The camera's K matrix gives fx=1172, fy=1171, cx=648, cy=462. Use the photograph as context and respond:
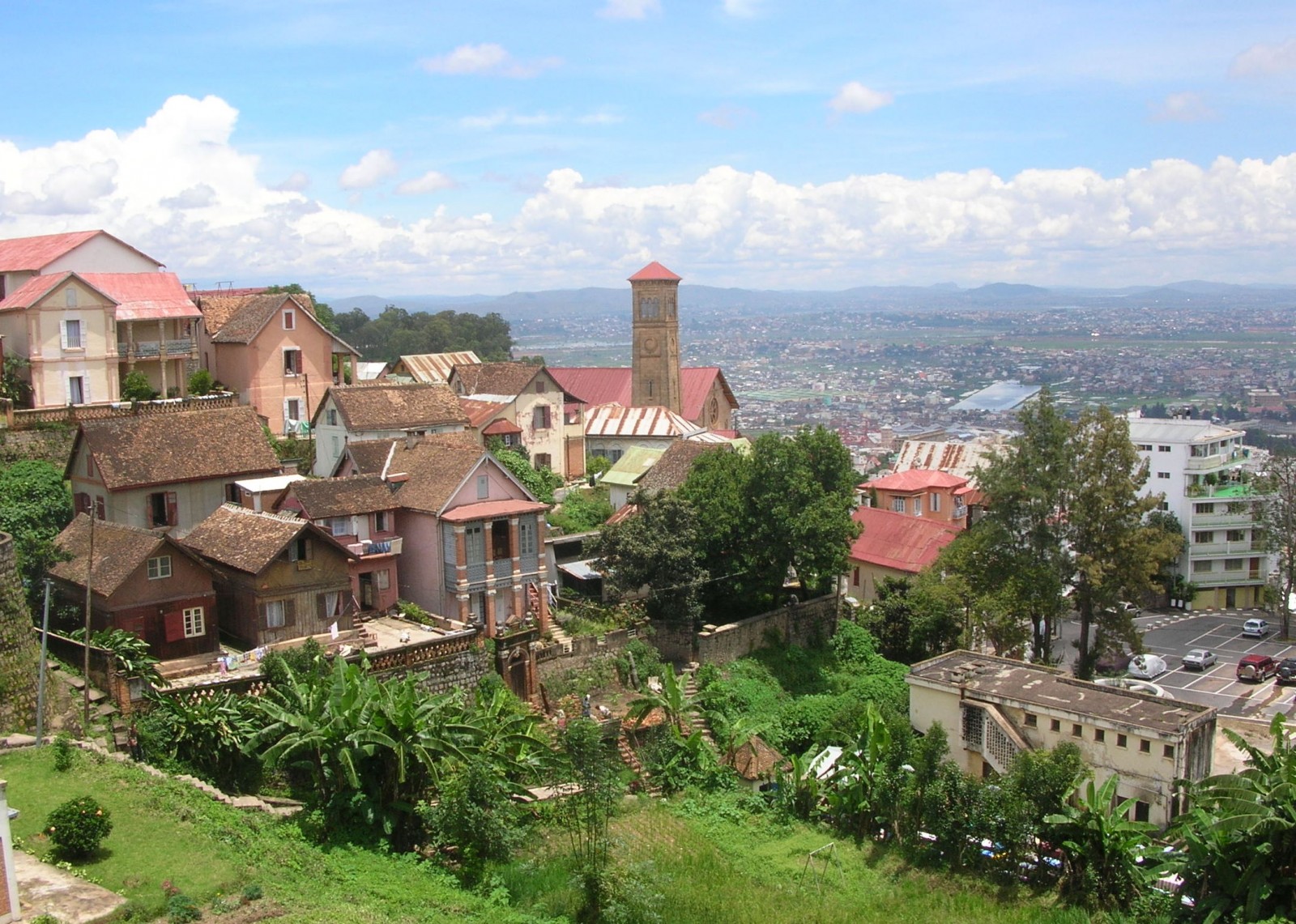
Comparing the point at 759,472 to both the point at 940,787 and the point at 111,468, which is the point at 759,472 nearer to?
the point at 940,787

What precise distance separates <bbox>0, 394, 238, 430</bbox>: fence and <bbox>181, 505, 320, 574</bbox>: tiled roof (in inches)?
293

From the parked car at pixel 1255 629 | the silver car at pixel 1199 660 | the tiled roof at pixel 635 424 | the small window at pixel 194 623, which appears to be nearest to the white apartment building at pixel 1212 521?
the parked car at pixel 1255 629

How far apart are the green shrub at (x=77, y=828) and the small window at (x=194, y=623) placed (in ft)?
31.2

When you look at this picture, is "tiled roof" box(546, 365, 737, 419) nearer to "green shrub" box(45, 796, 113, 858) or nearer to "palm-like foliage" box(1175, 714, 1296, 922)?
"palm-like foliage" box(1175, 714, 1296, 922)

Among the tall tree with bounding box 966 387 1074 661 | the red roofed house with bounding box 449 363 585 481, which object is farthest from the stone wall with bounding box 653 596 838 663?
the red roofed house with bounding box 449 363 585 481

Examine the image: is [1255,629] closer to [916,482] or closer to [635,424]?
[916,482]

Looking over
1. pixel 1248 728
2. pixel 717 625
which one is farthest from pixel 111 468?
pixel 1248 728

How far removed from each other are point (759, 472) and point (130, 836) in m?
22.3

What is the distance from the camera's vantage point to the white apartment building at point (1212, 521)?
6006 centimetres

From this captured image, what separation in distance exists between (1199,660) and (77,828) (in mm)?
43052

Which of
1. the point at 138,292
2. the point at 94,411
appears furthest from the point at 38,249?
the point at 94,411

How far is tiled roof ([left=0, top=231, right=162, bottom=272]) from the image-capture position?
41500 mm

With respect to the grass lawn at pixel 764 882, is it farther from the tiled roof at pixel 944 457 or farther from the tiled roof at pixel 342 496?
the tiled roof at pixel 944 457

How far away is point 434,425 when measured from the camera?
138ft
